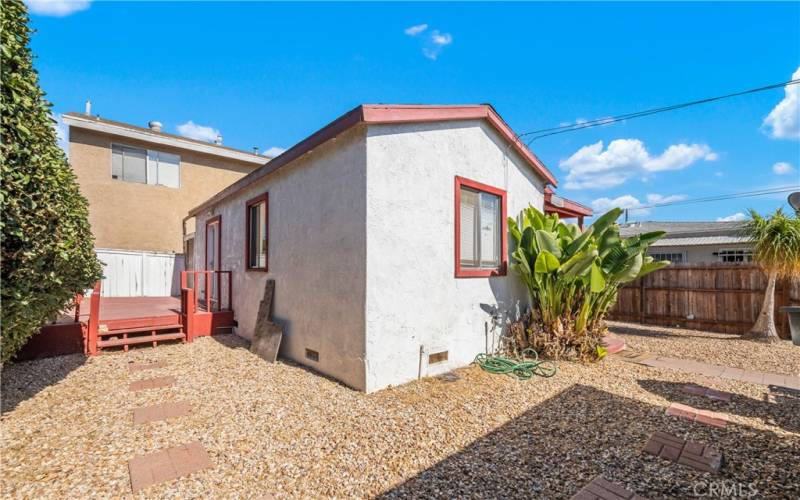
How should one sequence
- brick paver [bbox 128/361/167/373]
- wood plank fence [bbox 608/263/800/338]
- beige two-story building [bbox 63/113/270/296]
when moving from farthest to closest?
beige two-story building [bbox 63/113/270/296], wood plank fence [bbox 608/263/800/338], brick paver [bbox 128/361/167/373]

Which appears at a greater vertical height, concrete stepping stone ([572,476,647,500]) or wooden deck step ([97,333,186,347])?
wooden deck step ([97,333,186,347])

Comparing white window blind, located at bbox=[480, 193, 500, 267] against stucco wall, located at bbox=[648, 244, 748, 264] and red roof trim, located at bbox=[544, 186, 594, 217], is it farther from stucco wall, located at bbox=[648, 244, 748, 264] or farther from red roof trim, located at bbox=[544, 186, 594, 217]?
stucco wall, located at bbox=[648, 244, 748, 264]

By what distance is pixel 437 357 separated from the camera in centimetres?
538

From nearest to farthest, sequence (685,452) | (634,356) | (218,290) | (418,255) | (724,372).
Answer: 1. (685,452)
2. (418,255)
3. (724,372)
4. (634,356)
5. (218,290)

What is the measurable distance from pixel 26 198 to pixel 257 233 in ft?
14.2

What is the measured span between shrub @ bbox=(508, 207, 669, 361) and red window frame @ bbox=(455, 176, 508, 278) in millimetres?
220

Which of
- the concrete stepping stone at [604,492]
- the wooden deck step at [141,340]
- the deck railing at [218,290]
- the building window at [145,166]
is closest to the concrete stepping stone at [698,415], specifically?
the concrete stepping stone at [604,492]

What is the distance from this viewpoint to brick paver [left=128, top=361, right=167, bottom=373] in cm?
553

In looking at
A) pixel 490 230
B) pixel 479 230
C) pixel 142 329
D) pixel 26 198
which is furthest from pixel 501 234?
pixel 142 329

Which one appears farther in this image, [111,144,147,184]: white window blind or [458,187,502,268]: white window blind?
[111,144,147,184]: white window blind

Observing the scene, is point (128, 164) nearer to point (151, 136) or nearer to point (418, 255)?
point (151, 136)

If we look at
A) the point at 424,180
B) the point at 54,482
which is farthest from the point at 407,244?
the point at 54,482

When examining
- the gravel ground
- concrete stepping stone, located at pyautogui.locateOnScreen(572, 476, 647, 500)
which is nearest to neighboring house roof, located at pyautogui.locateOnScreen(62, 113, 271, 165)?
the gravel ground

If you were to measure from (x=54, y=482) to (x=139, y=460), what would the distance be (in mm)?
509
